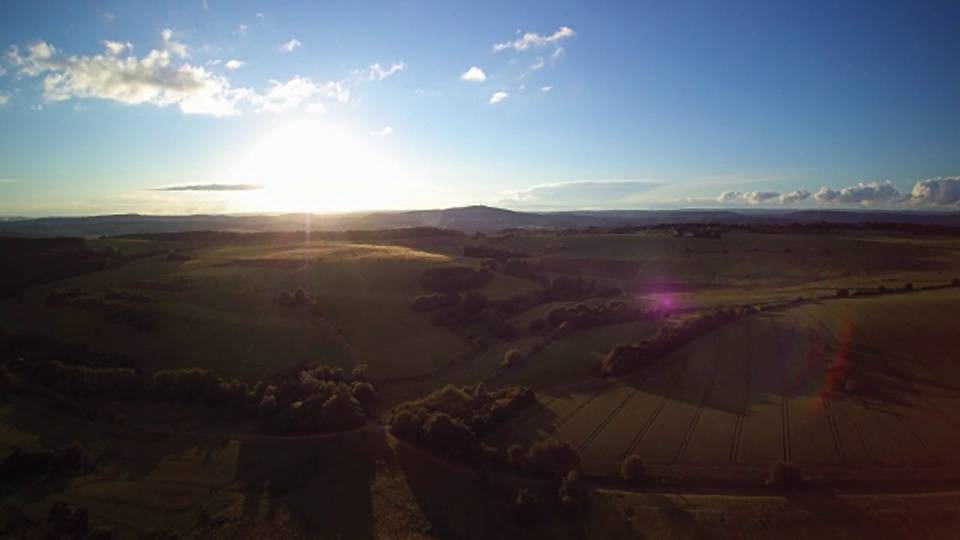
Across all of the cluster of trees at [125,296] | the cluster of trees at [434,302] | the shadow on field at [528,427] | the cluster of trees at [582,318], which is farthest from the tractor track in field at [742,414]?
the cluster of trees at [125,296]

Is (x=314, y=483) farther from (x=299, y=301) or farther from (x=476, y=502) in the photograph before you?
(x=299, y=301)

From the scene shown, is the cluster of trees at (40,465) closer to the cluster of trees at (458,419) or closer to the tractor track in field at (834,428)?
the cluster of trees at (458,419)

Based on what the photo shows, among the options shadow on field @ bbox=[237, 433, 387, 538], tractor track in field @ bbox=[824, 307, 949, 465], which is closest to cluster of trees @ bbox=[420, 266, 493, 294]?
shadow on field @ bbox=[237, 433, 387, 538]

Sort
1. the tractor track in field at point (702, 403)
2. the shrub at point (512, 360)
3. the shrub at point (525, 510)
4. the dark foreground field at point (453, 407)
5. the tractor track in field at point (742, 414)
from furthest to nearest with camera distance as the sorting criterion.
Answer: the shrub at point (512, 360), the tractor track in field at point (702, 403), the tractor track in field at point (742, 414), the dark foreground field at point (453, 407), the shrub at point (525, 510)

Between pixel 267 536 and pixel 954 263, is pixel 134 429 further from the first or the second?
pixel 954 263

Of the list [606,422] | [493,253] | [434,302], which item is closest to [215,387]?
[606,422]

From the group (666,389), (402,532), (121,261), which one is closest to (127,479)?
(402,532)
